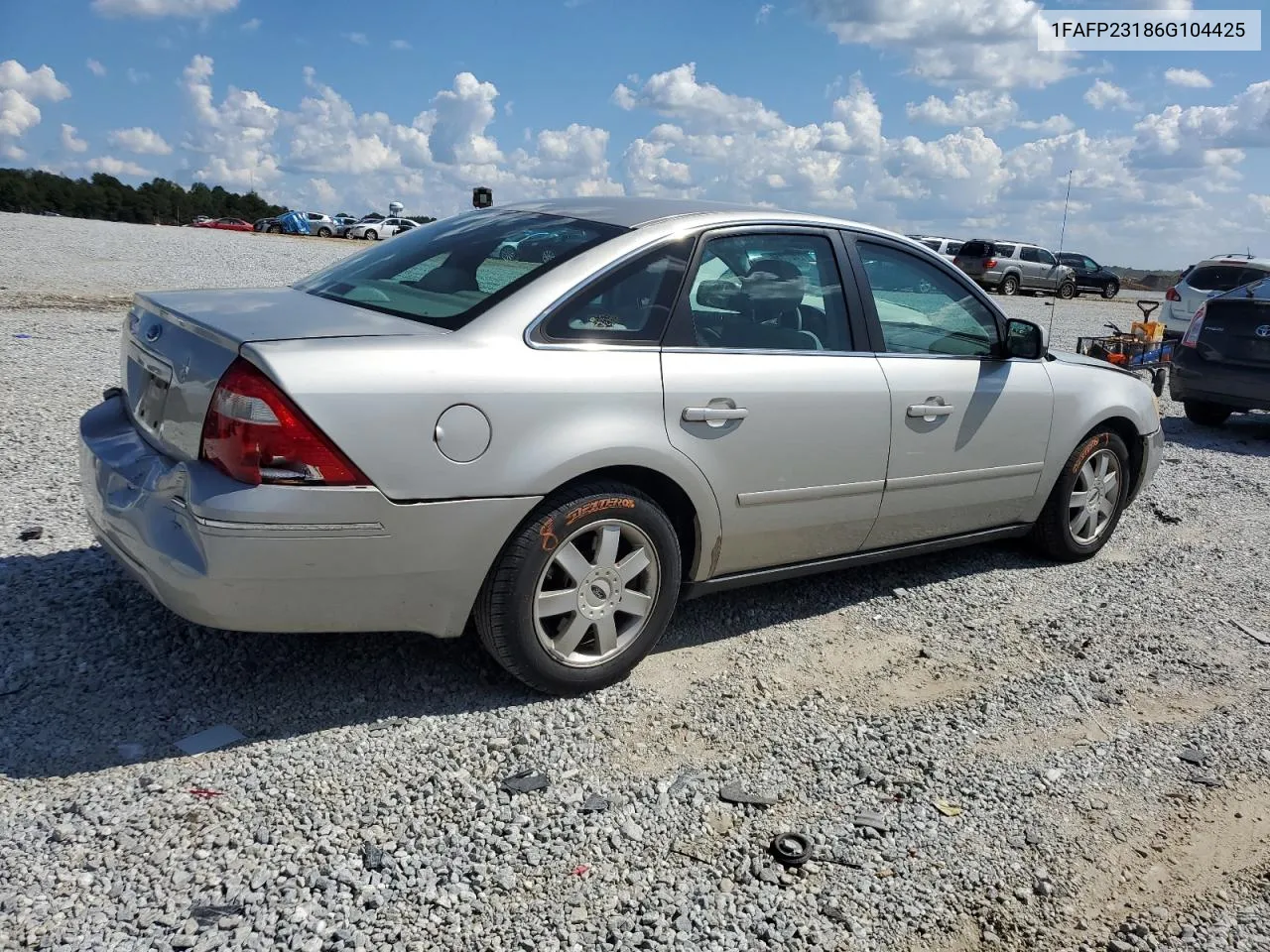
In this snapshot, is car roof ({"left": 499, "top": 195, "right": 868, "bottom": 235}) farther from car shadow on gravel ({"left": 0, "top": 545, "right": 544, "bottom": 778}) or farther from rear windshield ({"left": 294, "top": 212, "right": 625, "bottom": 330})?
car shadow on gravel ({"left": 0, "top": 545, "right": 544, "bottom": 778})

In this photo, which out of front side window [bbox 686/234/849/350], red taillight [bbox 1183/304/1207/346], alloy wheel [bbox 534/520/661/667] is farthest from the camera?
red taillight [bbox 1183/304/1207/346]

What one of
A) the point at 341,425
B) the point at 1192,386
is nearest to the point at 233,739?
the point at 341,425

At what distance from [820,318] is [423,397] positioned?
185 cm

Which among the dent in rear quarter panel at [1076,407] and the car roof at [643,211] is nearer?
the car roof at [643,211]

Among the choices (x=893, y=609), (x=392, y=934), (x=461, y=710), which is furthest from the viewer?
(x=893, y=609)

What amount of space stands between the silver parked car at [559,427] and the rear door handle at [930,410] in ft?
0.04

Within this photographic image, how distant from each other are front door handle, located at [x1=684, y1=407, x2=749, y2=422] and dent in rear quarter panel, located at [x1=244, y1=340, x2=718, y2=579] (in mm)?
132

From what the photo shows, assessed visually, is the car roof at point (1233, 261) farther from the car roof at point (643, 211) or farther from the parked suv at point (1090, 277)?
the parked suv at point (1090, 277)

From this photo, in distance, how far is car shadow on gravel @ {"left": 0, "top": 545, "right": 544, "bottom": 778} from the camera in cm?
331

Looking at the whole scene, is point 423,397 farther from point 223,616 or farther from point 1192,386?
point 1192,386

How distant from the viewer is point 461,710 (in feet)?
12.0

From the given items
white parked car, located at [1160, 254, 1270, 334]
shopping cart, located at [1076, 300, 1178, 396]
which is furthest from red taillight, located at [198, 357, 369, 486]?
white parked car, located at [1160, 254, 1270, 334]

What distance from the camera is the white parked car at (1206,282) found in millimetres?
16781

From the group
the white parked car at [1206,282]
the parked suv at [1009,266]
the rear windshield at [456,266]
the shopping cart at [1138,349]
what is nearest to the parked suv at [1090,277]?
the parked suv at [1009,266]
